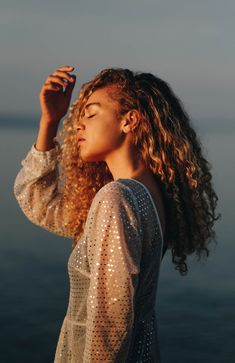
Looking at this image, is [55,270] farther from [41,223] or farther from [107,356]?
[107,356]

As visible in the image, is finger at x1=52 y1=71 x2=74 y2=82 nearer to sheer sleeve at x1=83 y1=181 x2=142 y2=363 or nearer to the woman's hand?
the woman's hand

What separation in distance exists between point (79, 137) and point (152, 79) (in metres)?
0.31

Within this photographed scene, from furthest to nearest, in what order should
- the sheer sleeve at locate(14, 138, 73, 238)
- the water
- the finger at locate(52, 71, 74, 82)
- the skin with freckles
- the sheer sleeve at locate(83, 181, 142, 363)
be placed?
1. the water
2. the sheer sleeve at locate(14, 138, 73, 238)
3. the finger at locate(52, 71, 74, 82)
4. the skin with freckles
5. the sheer sleeve at locate(83, 181, 142, 363)

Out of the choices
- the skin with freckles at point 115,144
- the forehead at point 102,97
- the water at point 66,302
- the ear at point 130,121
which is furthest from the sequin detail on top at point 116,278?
the water at point 66,302

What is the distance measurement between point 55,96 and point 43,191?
0.36m

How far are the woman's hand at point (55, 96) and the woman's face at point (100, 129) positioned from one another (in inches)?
11.0

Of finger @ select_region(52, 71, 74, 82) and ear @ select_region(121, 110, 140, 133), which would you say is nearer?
ear @ select_region(121, 110, 140, 133)

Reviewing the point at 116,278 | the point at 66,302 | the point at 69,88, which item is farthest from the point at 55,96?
the point at 66,302

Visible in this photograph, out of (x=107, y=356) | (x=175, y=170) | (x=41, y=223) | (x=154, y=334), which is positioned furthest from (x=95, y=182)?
(x=107, y=356)

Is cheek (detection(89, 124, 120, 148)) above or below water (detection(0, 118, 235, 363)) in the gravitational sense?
above

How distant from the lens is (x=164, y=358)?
23.2ft

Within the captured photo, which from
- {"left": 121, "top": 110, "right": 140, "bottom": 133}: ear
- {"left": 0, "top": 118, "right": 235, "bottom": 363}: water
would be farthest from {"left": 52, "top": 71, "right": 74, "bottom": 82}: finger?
{"left": 0, "top": 118, "right": 235, "bottom": 363}: water

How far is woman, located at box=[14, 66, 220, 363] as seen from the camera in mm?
2125

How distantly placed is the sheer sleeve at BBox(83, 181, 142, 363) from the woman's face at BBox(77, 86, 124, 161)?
25 centimetres
